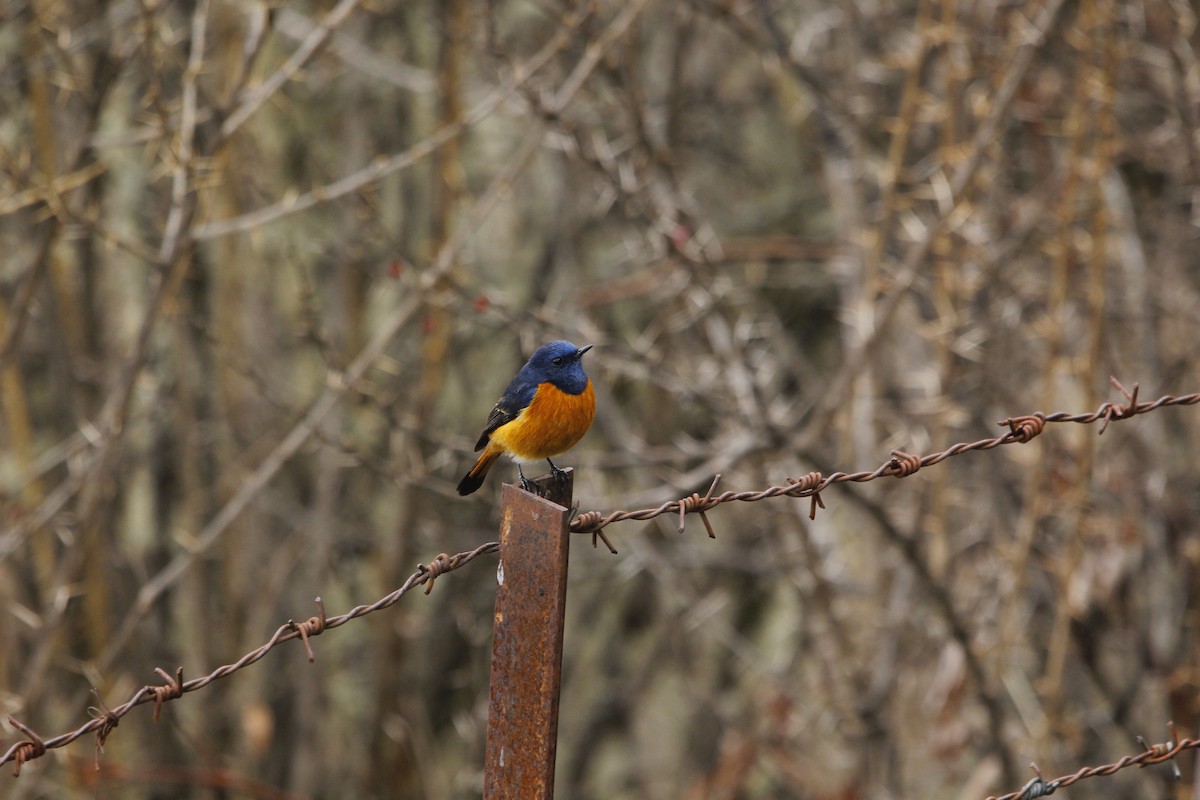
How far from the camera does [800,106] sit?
6230 mm

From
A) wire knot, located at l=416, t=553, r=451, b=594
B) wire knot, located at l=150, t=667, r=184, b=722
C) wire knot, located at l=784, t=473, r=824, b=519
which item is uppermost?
wire knot, located at l=784, t=473, r=824, b=519

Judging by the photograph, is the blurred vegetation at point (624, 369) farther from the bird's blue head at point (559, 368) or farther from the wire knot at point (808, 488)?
the wire knot at point (808, 488)

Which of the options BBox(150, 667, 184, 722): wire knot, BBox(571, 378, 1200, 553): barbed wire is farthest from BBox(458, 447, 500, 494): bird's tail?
BBox(150, 667, 184, 722): wire knot

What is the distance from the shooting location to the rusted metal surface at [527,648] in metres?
2.23

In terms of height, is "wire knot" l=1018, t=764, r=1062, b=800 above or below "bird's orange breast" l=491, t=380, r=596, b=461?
below

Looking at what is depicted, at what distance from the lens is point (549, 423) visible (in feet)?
11.7

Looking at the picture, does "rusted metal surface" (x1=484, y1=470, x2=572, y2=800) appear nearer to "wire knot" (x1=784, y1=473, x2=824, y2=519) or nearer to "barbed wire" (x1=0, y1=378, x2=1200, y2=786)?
"barbed wire" (x1=0, y1=378, x2=1200, y2=786)

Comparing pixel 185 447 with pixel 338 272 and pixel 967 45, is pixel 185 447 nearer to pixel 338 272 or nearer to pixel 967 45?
pixel 338 272

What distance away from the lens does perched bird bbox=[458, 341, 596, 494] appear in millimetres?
3566

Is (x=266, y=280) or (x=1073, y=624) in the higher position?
(x=266, y=280)

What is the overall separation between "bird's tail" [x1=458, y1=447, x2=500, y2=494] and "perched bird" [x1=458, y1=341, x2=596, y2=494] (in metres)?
0.12

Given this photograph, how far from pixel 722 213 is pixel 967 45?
2269 mm

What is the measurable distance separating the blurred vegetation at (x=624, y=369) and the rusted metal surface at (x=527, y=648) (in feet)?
6.96

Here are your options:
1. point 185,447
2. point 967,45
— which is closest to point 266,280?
point 185,447
